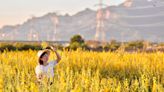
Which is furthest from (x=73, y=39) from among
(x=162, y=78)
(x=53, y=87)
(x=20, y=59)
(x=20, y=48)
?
(x=53, y=87)

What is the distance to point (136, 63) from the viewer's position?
12.4 meters

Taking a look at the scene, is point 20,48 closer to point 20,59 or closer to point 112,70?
point 20,59

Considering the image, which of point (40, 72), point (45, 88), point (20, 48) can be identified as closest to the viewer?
point (45, 88)

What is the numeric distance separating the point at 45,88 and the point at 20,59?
7658 mm

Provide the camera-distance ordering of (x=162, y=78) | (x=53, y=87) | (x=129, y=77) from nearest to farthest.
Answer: (x=53, y=87)
(x=162, y=78)
(x=129, y=77)

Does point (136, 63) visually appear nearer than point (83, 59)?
Yes

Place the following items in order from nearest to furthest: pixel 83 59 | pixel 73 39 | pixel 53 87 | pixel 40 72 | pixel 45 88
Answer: pixel 45 88 → pixel 53 87 → pixel 40 72 → pixel 83 59 → pixel 73 39

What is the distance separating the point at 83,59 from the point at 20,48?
720 inches

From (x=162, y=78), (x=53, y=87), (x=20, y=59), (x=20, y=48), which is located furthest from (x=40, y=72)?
(x=20, y=48)

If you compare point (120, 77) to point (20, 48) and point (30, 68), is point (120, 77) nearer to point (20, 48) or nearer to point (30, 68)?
point (30, 68)

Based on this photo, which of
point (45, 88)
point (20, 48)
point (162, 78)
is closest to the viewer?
point (45, 88)

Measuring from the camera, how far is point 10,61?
13609mm

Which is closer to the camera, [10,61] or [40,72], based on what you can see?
[40,72]

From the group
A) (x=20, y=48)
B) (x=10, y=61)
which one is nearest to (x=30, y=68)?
(x=10, y=61)
